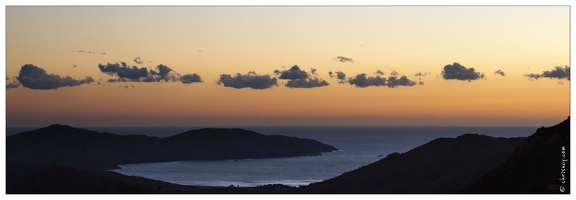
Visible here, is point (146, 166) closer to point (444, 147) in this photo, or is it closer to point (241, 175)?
point (241, 175)

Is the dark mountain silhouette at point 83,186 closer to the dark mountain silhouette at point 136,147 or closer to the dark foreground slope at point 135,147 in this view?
the dark foreground slope at point 135,147

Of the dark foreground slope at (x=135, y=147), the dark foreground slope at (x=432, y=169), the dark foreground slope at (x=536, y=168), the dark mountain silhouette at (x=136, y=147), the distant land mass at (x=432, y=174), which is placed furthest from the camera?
the dark mountain silhouette at (x=136, y=147)

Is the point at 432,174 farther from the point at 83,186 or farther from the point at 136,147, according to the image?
the point at 136,147

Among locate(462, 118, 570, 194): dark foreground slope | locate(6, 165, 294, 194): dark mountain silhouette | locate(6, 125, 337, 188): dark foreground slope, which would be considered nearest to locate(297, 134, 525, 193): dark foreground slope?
locate(462, 118, 570, 194): dark foreground slope

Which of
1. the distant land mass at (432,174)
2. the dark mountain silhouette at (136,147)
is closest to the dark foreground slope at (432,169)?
the distant land mass at (432,174)

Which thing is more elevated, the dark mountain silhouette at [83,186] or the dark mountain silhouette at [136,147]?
the dark mountain silhouette at [136,147]

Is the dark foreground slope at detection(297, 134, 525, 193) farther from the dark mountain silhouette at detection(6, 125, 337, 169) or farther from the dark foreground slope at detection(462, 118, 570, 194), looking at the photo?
the dark mountain silhouette at detection(6, 125, 337, 169)
